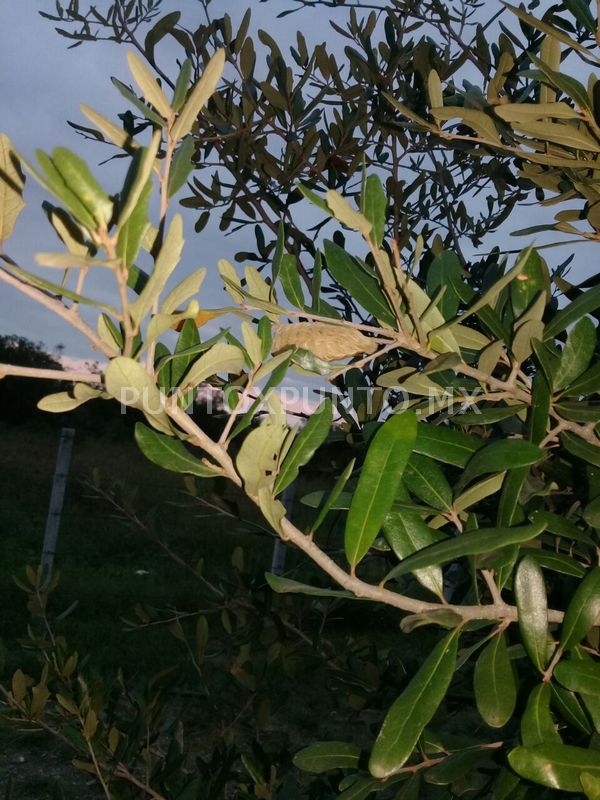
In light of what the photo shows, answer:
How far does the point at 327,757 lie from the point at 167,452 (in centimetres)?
54

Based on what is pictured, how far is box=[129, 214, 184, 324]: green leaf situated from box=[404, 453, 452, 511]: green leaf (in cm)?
38

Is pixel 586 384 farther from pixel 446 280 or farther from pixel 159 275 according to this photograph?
pixel 159 275

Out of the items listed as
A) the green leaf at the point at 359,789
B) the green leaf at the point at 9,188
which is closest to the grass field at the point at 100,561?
the green leaf at the point at 359,789

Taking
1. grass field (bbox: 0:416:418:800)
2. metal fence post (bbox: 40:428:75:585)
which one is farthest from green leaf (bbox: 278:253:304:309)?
metal fence post (bbox: 40:428:75:585)

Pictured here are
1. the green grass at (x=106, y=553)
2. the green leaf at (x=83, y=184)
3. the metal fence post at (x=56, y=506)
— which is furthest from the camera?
the metal fence post at (x=56, y=506)

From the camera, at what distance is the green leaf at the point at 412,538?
83 cm

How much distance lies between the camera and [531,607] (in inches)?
30.9

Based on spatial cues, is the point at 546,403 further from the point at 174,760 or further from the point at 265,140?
the point at 265,140

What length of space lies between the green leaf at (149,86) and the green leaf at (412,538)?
0.46 meters

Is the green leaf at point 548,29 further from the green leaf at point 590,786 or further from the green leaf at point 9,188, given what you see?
the green leaf at point 590,786

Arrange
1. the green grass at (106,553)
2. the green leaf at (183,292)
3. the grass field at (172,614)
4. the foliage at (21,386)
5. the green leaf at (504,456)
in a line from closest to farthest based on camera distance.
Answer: the green leaf at (183,292), the green leaf at (504,456), the grass field at (172,614), the green grass at (106,553), the foliage at (21,386)

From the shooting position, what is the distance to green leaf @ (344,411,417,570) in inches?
28.8

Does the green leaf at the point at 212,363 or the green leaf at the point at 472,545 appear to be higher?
the green leaf at the point at 212,363

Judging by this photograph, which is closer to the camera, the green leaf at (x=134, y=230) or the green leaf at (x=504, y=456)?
the green leaf at (x=134, y=230)
